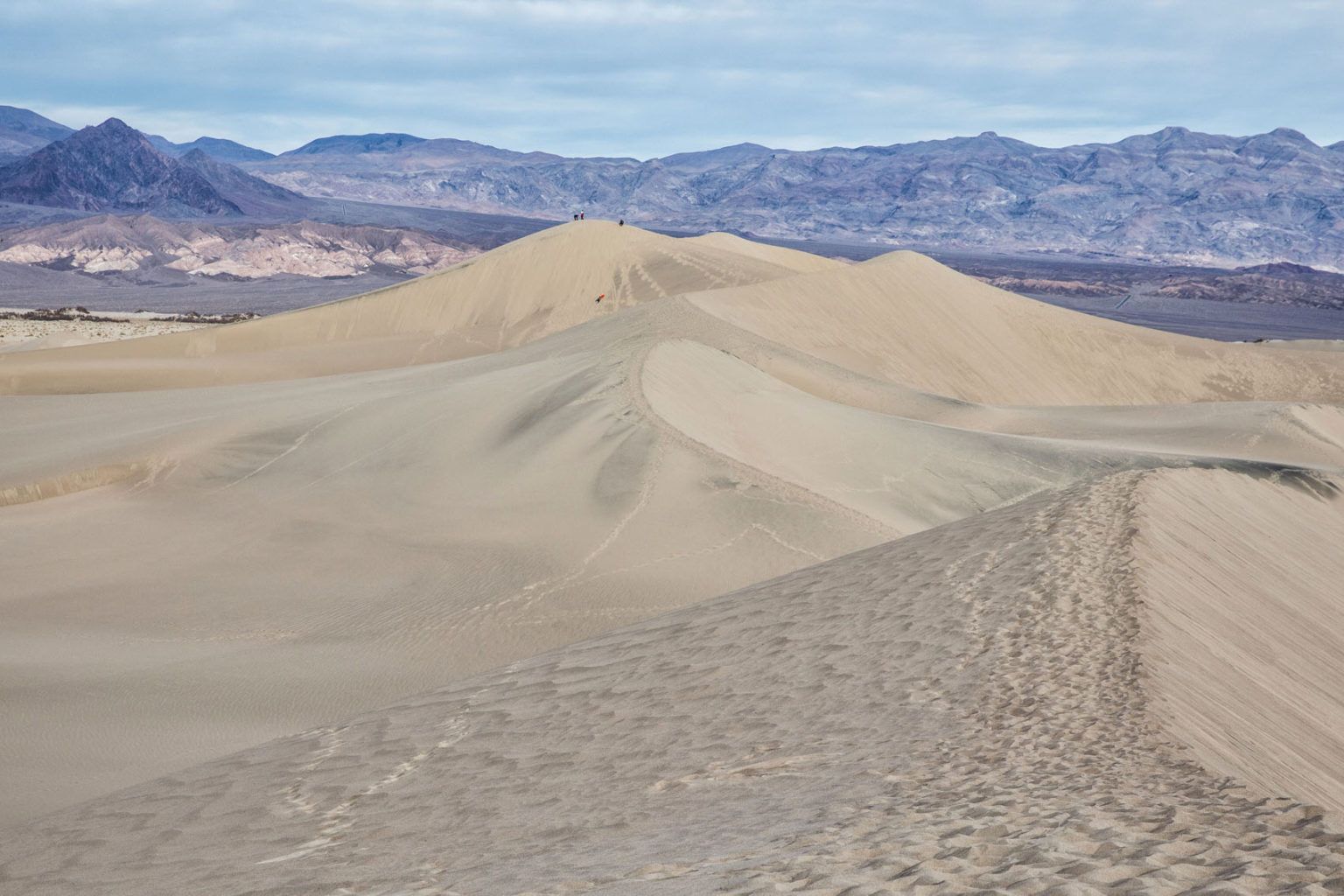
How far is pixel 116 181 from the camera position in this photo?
18888cm

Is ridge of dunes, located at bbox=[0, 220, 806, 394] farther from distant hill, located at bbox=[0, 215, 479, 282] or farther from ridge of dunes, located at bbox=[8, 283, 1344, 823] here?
distant hill, located at bbox=[0, 215, 479, 282]

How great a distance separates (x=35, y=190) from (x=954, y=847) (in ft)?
682

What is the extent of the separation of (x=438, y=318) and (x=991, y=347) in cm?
2199

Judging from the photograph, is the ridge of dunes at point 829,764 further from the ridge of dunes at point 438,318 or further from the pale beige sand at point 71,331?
the pale beige sand at point 71,331

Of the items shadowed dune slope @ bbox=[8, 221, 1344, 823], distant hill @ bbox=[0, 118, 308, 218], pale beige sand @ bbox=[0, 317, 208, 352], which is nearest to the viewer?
shadowed dune slope @ bbox=[8, 221, 1344, 823]

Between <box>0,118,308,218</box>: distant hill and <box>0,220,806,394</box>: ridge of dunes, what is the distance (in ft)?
481

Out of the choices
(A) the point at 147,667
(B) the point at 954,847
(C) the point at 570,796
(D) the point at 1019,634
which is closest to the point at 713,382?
(A) the point at 147,667

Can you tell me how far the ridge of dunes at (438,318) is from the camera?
1469 inches

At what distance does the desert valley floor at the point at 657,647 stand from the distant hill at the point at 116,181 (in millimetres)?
176946

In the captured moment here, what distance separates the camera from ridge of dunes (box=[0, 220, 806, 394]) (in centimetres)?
3731

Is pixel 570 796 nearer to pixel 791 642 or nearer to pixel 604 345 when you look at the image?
pixel 791 642

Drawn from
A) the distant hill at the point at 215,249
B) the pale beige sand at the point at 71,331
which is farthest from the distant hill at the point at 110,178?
the pale beige sand at the point at 71,331

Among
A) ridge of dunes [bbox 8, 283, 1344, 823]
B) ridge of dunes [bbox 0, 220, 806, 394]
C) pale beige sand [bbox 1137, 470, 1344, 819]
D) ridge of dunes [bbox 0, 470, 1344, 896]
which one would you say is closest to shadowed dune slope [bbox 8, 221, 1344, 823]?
ridge of dunes [bbox 8, 283, 1344, 823]

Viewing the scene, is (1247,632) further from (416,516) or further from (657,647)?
(416,516)
